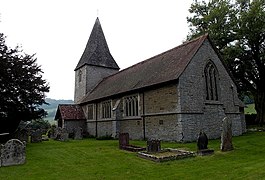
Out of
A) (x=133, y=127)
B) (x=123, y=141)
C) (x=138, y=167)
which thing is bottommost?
(x=138, y=167)

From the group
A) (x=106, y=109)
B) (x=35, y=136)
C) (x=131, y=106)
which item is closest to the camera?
(x=35, y=136)

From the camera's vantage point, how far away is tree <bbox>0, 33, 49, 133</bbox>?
18.1 m

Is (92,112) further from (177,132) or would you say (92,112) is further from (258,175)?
(258,175)

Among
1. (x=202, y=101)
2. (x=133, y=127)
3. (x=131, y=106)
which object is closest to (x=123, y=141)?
(x=133, y=127)

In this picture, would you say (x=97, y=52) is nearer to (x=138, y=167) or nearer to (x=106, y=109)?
(x=106, y=109)

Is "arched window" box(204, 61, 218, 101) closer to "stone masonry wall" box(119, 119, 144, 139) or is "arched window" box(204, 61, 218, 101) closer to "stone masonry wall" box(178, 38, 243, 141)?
"stone masonry wall" box(178, 38, 243, 141)

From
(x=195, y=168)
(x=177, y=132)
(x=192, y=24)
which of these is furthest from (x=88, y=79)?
(x=195, y=168)

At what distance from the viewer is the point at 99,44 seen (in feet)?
138

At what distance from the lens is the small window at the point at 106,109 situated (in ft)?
96.7

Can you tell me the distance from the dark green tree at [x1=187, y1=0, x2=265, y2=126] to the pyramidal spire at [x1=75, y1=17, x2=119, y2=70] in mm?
14112

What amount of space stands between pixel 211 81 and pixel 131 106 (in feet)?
26.7

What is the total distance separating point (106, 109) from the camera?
3005 cm

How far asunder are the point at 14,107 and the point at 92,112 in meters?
15.2

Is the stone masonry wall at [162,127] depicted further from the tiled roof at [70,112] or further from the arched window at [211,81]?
the tiled roof at [70,112]
